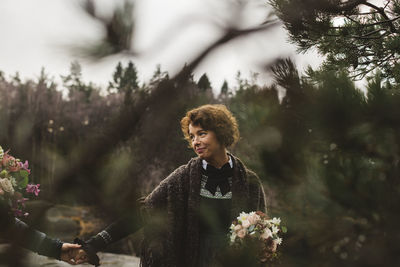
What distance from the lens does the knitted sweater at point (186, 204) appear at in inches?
74.7

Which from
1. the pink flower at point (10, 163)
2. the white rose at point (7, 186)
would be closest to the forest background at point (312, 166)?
the white rose at point (7, 186)

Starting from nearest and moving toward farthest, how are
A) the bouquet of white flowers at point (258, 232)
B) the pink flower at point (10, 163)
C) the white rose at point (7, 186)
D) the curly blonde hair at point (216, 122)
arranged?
the white rose at point (7, 186) < the pink flower at point (10, 163) < the bouquet of white flowers at point (258, 232) < the curly blonde hair at point (216, 122)

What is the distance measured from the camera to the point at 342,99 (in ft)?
2.49

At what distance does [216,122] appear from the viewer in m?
2.05

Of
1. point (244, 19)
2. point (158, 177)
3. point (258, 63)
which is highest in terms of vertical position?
point (244, 19)

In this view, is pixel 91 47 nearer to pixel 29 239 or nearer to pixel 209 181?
pixel 29 239

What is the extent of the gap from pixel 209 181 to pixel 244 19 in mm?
886

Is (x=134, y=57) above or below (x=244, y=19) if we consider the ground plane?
below

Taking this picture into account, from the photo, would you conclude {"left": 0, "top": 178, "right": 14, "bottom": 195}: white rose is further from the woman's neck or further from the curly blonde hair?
the woman's neck

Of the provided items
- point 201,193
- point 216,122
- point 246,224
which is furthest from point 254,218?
point 216,122

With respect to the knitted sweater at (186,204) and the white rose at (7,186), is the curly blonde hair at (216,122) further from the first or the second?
the white rose at (7,186)

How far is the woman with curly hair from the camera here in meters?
1.90

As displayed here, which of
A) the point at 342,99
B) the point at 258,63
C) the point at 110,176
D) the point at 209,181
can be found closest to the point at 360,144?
the point at 342,99

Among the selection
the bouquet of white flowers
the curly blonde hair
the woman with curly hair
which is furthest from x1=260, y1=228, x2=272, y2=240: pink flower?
the curly blonde hair
